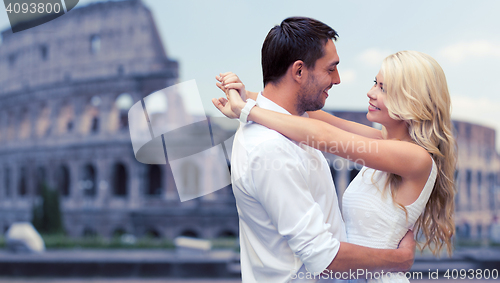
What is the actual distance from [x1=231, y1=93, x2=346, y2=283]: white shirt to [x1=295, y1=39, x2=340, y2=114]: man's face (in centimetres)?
12

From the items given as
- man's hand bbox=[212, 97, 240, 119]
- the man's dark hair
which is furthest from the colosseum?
the man's dark hair

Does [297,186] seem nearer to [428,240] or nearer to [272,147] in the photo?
[272,147]

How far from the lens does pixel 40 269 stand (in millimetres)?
12461

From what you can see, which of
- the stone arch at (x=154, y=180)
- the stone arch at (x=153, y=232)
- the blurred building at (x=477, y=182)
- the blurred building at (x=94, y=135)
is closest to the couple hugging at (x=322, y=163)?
the blurred building at (x=94, y=135)

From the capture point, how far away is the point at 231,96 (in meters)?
1.63

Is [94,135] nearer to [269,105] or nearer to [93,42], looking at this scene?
[93,42]

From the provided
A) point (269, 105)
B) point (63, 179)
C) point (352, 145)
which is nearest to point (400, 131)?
point (352, 145)

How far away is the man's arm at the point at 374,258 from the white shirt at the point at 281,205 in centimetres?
5

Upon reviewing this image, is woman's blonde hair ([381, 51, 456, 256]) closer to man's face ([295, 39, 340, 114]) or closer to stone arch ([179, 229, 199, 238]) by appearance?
man's face ([295, 39, 340, 114])

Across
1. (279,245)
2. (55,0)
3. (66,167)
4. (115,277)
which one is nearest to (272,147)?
(279,245)

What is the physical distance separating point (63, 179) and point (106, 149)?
3.82 metres

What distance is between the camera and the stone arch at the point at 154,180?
74.4ft

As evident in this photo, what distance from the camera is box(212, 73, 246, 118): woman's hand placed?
1.58 m

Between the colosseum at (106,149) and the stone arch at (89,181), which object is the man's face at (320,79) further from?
the stone arch at (89,181)
